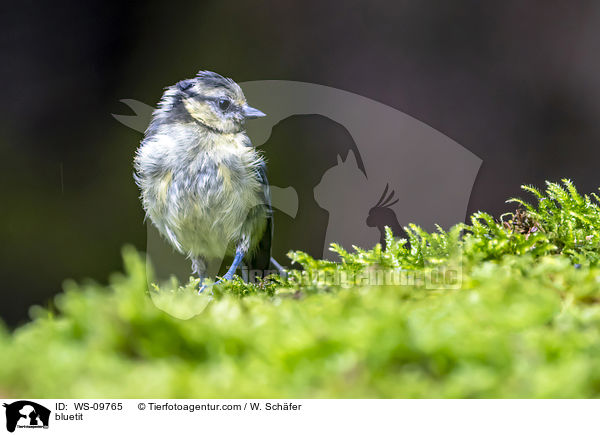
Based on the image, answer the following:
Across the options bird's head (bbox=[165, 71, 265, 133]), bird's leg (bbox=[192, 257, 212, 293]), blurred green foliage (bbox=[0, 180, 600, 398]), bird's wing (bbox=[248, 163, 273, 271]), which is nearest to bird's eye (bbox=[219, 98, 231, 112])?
bird's head (bbox=[165, 71, 265, 133])

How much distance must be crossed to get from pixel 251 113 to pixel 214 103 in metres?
0.13

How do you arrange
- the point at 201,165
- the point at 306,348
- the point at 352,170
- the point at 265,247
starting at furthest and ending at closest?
the point at 352,170
the point at 265,247
the point at 201,165
the point at 306,348

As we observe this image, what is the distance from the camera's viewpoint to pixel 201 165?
1.76m

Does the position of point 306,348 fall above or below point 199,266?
below

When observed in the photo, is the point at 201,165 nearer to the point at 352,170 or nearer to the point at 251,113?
the point at 251,113

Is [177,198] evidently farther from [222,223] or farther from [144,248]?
[144,248]

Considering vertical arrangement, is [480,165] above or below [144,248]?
above

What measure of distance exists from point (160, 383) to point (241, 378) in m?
0.07

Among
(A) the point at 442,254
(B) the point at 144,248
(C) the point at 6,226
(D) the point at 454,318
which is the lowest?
(D) the point at 454,318

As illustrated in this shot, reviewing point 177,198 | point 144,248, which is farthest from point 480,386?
point 144,248

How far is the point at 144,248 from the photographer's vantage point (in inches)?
92.9
